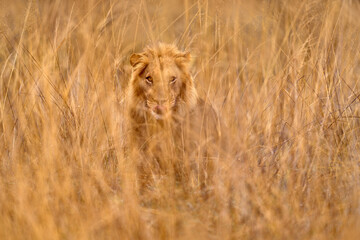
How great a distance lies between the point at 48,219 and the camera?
1975mm

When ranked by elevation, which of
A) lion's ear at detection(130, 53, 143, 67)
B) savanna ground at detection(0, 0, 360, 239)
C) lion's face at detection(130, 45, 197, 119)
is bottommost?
savanna ground at detection(0, 0, 360, 239)

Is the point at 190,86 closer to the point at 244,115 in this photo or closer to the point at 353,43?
the point at 244,115

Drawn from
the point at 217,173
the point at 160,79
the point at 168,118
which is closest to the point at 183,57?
the point at 160,79

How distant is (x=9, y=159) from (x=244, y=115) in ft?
4.82

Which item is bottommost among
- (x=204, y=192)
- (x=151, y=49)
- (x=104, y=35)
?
(x=204, y=192)

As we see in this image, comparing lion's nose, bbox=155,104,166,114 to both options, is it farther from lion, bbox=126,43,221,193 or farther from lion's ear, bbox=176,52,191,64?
lion's ear, bbox=176,52,191,64

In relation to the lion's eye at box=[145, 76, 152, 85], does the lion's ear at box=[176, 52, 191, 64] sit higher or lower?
higher

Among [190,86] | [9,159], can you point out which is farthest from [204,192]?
[9,159]

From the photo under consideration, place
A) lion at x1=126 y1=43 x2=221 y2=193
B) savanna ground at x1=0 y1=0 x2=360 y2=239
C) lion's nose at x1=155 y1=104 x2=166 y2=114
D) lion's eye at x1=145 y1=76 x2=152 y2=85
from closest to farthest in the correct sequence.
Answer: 1. savanna ground at x1=0 y1=0 x2=360 y2=239
2. lion at x1=126 y1=43 x2=221 y2=193
3. lion's nose at x1=155 y1=104 x2=166 y2=114
4. lion's eye at x1=145 y1=76 x2=152 y2=85

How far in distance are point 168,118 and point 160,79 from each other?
1.45 feet

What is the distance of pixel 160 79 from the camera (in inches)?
122

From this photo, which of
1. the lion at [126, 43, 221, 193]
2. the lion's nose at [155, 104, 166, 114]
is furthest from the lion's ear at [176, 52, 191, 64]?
the lion's nose at [155, 104, 166, 114]

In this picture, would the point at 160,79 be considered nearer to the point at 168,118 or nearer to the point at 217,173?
the point at 168,118

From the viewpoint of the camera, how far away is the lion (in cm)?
280
